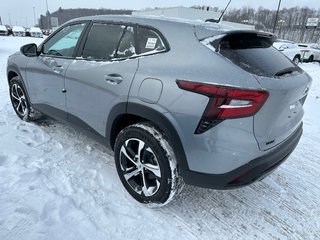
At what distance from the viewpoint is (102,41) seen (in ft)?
9.73

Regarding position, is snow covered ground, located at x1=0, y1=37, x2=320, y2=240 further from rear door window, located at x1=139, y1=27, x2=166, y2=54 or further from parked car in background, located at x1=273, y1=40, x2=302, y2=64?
parked car in background, located at x1=273, y1=40, x2=302, y2=64

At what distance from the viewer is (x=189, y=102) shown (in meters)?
2.10

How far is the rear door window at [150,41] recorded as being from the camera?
7.99 feet

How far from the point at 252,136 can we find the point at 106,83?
142cm

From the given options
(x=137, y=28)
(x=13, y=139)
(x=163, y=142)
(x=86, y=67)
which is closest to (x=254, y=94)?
(x=163, y=142)

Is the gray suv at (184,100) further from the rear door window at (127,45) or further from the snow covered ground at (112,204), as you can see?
the snow covered ground at (112,204)

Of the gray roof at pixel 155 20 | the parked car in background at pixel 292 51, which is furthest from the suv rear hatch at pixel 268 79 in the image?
the parked car in background at pixel 292 51

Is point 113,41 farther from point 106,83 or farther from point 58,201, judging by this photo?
point 58,201

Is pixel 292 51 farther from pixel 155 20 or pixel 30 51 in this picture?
pixel 155 20

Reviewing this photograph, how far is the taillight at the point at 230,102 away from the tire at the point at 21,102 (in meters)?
3.18

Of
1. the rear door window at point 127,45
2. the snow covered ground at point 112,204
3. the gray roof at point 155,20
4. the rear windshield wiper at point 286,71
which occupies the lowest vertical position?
the snow covered ground at point 112,204

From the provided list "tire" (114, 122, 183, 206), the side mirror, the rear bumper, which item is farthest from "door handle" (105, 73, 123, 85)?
the side mirror

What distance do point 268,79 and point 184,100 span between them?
630 mm

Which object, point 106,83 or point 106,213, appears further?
point 106,83
